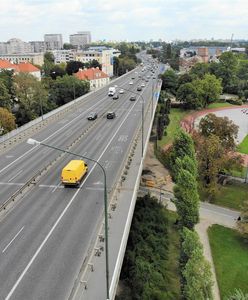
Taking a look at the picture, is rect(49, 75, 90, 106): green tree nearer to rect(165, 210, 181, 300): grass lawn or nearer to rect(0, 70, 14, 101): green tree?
rect(0, 70, 14, 101): green tree

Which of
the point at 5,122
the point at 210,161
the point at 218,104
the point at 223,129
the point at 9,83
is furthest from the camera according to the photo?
the point at 218,104

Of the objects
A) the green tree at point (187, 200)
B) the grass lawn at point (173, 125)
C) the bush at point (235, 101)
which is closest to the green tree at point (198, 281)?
the green tree at point (187, 200)

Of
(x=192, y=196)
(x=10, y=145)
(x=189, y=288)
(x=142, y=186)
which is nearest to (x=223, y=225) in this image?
(x=192, y=196)

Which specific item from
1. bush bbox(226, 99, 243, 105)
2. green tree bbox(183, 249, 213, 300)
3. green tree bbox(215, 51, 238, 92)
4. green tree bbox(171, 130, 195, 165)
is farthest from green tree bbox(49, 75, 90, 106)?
green tree bbox(183, 249, 213, 300)

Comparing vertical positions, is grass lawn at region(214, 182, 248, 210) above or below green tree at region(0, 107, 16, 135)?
below

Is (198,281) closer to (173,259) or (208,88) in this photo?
(173,259)

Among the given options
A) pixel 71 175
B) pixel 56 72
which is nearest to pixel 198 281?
pixel 71 175

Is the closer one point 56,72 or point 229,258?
point 229,258
